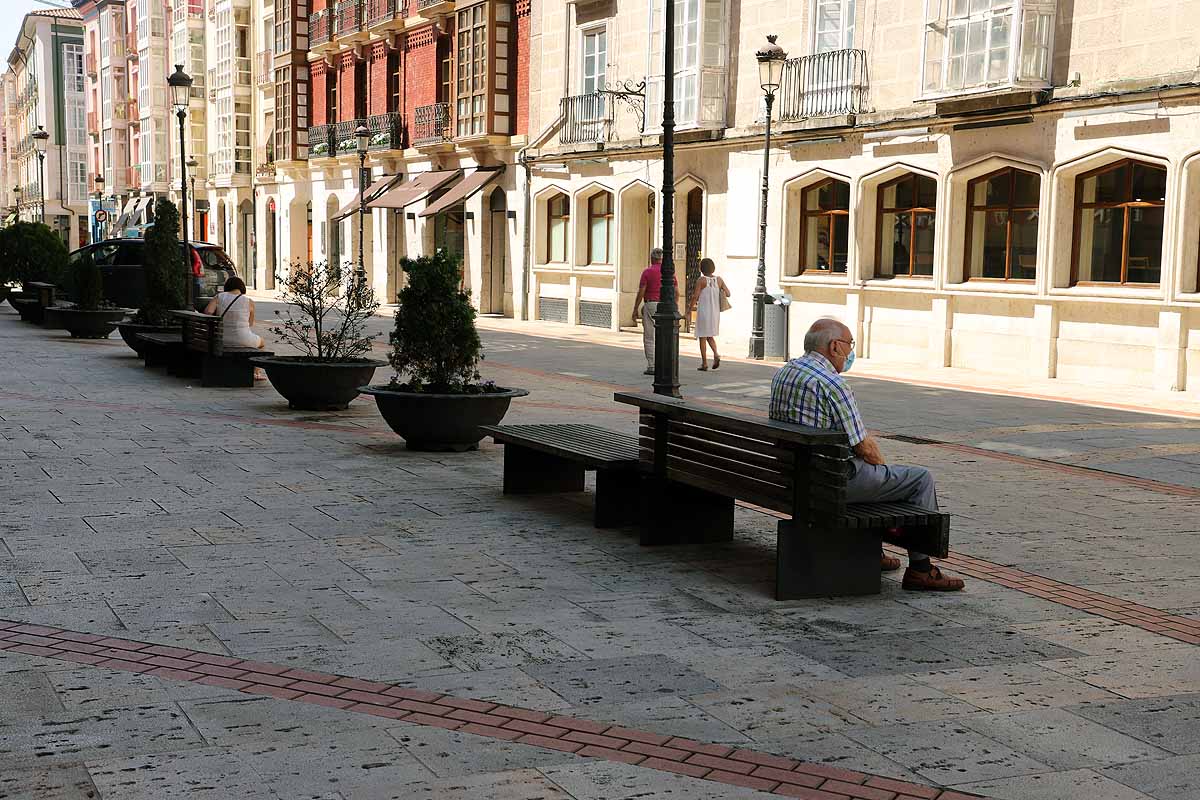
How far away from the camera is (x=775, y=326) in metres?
22.7

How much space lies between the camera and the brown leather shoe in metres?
6.81

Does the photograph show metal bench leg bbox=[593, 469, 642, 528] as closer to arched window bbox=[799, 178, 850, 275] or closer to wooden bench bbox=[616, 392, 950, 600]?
wooden bench bbox=[616, 392, 950, 600]

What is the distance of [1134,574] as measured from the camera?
24.0ft

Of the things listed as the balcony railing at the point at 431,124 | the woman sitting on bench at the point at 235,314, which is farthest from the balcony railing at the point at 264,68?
the woman sitting on bench at the point at 235,314

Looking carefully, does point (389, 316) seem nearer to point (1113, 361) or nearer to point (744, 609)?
point (1113, 361)

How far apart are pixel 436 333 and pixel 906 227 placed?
13.3 meters

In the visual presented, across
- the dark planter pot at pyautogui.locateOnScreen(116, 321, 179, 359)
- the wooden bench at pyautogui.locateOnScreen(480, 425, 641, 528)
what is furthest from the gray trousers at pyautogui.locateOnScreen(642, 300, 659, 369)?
the wooden bench at pyautogui.locateOnScreen(480, 425, 641, 528)

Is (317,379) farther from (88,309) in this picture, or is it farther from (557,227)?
(557,227)

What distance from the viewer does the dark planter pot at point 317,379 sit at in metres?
13.3

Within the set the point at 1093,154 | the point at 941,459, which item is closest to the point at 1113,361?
the point at 1093,154

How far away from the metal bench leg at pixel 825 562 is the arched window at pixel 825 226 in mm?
16907

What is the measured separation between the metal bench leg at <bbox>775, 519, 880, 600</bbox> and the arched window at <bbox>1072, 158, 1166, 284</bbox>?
1273 centimetres

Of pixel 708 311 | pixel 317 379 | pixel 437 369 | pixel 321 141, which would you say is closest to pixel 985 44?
pixel 708 311

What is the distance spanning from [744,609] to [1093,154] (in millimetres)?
13915
